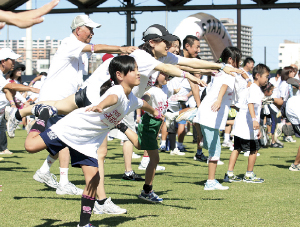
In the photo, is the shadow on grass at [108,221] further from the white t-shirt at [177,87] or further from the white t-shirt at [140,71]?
the white t-shirt at [177,87]

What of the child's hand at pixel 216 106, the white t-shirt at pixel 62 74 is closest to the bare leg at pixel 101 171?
the white t-shirt at pixel 62 74

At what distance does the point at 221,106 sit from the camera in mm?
6098

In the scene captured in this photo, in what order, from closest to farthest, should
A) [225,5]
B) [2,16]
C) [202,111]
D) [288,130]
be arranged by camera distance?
[2,16], [202,111], [288,130], [225,5]

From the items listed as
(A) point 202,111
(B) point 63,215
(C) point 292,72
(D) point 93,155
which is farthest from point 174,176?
(C) point 292,72

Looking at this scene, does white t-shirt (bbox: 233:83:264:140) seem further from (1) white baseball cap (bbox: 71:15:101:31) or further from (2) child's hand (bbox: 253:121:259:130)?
(1) white baseball cap (bbox: 71:15:101:31)

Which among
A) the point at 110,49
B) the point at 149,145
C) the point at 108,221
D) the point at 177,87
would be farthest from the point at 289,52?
the point at 108,221

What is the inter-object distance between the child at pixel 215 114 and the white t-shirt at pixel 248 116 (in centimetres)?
58

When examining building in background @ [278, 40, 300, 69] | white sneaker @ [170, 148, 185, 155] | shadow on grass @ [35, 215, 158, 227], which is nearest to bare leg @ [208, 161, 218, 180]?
shadow on grass @ [35, 215, 158, 227]

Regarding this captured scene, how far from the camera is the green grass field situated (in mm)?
4121

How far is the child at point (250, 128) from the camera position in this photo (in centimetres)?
653

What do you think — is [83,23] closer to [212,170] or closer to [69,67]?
[69,67]

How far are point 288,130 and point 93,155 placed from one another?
10.5 meters

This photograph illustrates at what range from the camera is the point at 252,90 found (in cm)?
660

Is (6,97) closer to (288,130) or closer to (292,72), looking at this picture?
(292,72)
